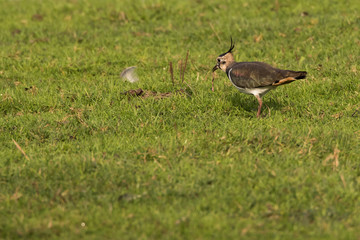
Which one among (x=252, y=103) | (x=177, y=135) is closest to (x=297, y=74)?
(x=252, y=103)

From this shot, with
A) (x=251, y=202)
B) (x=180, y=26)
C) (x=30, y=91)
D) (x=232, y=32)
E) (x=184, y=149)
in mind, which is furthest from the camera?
(x=180, y=26)

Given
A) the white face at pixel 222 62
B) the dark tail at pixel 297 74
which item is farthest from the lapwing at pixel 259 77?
the white face at pixel 222 62

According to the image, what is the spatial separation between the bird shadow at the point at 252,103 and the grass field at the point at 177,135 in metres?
0.02

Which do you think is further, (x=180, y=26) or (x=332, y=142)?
(x=180, y=26)

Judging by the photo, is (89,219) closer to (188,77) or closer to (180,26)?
(188,77)

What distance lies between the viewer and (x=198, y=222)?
15.8 ft

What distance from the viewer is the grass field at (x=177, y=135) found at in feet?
16.1

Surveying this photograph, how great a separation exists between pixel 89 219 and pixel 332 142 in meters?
3.03

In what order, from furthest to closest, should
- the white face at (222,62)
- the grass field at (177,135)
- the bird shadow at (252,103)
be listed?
the white face at (222,62), the bird shadow at (252,103), the grass field at (177,135)

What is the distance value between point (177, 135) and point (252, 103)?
1839mm

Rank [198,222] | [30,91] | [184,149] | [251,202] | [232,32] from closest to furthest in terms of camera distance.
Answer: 1. [198,222]
2. [251,202]
3. [184,149]
4. [30,91]
5. [232,32]

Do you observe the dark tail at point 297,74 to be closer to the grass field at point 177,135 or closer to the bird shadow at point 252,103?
the grass field at point 177,135

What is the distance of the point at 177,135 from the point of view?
6.65m

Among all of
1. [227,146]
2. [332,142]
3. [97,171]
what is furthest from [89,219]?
[332,142]
